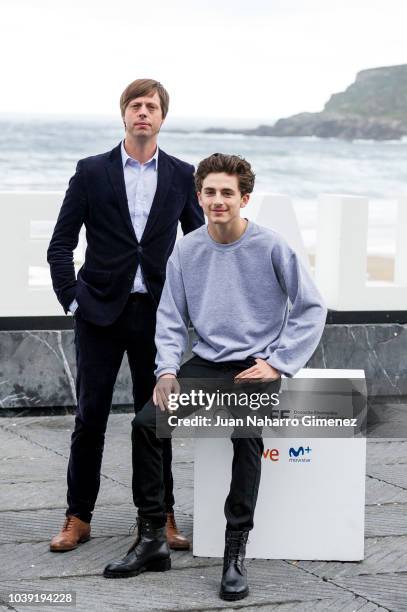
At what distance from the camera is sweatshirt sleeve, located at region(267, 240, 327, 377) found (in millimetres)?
4750

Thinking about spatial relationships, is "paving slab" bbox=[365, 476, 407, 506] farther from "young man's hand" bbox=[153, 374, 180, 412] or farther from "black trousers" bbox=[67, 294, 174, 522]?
"young man's hand" bbox=[153, 374, 180, 412]

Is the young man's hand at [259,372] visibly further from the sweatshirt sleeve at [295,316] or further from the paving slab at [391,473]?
the paving slab at [391,473]

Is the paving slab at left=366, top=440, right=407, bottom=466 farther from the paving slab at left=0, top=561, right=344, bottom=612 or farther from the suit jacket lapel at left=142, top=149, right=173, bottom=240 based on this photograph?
the suit jacket lapel at left=142, top=149, right=173, bottom=240

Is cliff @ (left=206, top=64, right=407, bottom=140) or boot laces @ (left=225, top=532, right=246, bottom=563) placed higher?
cliff @ (left=206, top=64, right=407, bottom=140)

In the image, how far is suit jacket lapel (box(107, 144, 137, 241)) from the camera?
5.06m

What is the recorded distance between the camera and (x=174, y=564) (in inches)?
197

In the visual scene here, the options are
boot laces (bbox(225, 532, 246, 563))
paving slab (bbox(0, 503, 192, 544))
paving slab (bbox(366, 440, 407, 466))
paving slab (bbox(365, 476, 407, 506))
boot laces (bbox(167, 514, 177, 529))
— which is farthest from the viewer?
paving slab (bbox(366, 440, 407, 466))

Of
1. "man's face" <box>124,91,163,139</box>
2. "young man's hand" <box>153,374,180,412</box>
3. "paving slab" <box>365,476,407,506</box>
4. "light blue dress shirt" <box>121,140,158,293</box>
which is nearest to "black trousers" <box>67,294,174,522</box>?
"light blue dress shirt" <box>121,140,158,293</box>

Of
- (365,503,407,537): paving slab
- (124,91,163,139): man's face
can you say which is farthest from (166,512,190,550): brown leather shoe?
(124,91,163,139): man's face

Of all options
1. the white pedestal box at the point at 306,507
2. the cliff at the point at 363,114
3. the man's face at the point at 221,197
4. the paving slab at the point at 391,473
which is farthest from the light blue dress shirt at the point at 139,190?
the cliff at the point at 363,114

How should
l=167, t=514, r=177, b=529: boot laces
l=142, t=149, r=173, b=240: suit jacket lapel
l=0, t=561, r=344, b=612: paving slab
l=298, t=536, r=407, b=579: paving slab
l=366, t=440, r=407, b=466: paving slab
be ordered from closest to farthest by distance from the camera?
l=0, t=561, r=344, b=612: paving slab
l=298, t=536, r=407, b=579: paving slab
l=142, t=149, r=173, b=240: suit jacket lapel
l=167, t=514, r=177, b=529: boot laces
l=366, t=440, r=407, b=466: paving slab

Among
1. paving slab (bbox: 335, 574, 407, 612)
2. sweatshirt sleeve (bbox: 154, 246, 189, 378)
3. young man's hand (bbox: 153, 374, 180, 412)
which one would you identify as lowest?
paving slab (bbox: 335, 574, 407, 612)

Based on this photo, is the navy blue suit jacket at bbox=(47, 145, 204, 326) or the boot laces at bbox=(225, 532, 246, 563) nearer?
the boot laces at bbox=(225, 532, 246, 563)

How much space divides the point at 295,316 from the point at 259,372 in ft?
0.96
